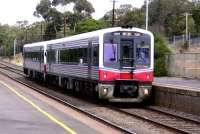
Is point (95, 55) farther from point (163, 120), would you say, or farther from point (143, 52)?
point (163, 120)

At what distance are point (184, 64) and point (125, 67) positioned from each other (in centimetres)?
2751

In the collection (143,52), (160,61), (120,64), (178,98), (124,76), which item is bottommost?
(178,98)

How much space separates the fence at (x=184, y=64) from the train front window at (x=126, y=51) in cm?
2528

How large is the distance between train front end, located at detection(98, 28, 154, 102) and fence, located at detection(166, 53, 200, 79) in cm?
2533

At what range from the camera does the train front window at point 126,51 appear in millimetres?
23016

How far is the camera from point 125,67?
23125 millimetres

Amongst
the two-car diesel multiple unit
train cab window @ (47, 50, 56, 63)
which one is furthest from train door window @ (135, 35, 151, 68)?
train cab window @ (47, 50, 56, 63)

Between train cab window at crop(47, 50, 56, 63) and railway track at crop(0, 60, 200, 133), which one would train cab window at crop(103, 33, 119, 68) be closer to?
railway track at crop(0, 60, 200, 133)

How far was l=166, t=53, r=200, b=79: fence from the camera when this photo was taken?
48.8 m

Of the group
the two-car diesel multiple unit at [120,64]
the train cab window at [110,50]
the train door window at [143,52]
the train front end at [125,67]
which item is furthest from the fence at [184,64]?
the train cab window at [110,50]

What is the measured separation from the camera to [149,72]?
23.6 metres

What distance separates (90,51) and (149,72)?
2754 millimetres

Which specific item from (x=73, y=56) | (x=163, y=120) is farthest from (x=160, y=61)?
(x=163, y=120)

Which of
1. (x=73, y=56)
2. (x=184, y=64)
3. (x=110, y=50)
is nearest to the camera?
(x=110, y=50)
